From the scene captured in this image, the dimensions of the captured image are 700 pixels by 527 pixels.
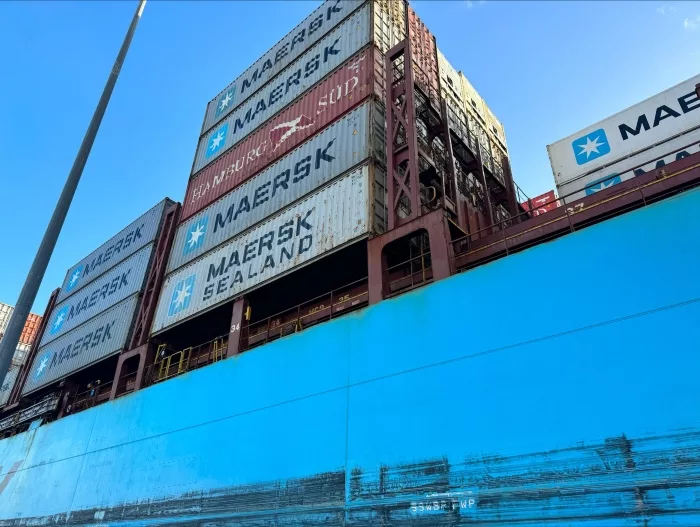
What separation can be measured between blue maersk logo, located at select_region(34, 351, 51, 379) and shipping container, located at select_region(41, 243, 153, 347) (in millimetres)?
806

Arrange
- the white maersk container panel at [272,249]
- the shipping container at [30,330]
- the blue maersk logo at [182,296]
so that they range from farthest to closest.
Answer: the shipping container at [30,330] → the blue maersk logo at [182,296] → the white maersk container panel at [272,249]

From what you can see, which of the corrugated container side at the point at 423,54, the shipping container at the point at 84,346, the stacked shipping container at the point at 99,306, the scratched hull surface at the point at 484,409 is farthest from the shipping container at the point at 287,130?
the scratched hull surface at the point at 484,409

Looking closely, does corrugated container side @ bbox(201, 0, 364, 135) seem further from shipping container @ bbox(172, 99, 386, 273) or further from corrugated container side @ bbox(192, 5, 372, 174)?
shipping container @ bbox(172, 99, 386, 273)

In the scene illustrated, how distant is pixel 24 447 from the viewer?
1944 cm

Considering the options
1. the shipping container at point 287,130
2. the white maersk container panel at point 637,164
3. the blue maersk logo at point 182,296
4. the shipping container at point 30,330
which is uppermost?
the shipping container at point 30,330

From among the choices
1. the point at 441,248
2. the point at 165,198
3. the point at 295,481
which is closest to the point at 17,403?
the point at 165,198

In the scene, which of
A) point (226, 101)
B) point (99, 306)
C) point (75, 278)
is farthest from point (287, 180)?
point (75, 278)

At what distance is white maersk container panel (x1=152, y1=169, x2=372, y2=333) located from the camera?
1220 cm

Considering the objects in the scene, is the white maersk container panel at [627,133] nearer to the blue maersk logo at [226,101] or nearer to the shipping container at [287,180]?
the shipping container at [287,180]

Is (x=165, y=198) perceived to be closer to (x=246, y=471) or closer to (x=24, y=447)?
(x=24, y=447)

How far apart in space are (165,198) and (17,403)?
1334cm

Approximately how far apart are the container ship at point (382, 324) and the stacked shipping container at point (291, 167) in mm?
95

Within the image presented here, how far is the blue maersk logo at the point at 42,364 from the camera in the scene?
74.0ft


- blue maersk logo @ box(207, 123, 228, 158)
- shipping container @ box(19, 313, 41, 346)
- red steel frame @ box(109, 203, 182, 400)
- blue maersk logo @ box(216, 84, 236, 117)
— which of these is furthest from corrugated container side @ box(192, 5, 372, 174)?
shipping container @ box(19, 313, 41, 346)
